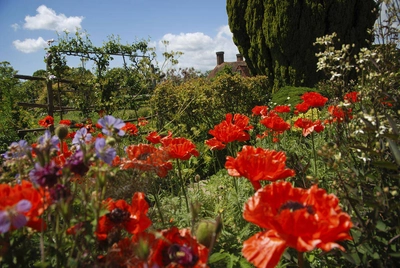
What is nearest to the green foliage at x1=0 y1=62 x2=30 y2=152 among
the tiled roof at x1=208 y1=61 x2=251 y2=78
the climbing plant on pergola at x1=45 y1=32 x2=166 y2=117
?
the climbing plant on pergola at x1=45 y1=32 x2=166 y2=117

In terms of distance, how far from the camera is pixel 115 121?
3.74 feet

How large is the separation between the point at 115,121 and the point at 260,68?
34.8ft

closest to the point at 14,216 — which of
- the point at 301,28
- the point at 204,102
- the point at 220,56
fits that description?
the point at 204,102

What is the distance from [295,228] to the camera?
823 mm

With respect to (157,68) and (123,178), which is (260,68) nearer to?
(157,68)

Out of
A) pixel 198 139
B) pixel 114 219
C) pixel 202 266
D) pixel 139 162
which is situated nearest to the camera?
pixel 202 266

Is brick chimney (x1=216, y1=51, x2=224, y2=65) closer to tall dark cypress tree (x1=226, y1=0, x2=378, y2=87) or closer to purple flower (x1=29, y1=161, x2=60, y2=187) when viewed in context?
tall dark cypress tree (x1=226, y1=0, x2=378, y2=87)

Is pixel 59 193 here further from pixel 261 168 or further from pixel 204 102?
pixel 204 102

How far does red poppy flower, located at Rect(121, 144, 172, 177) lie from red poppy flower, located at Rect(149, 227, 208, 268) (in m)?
0.52

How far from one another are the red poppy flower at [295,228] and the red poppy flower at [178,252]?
119 mm

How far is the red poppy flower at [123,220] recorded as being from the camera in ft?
3.14

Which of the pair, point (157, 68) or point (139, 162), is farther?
point (157, 68)

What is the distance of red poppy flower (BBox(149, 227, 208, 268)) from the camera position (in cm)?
78

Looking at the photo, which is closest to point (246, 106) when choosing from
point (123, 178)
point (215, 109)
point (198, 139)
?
point (215, 109)
